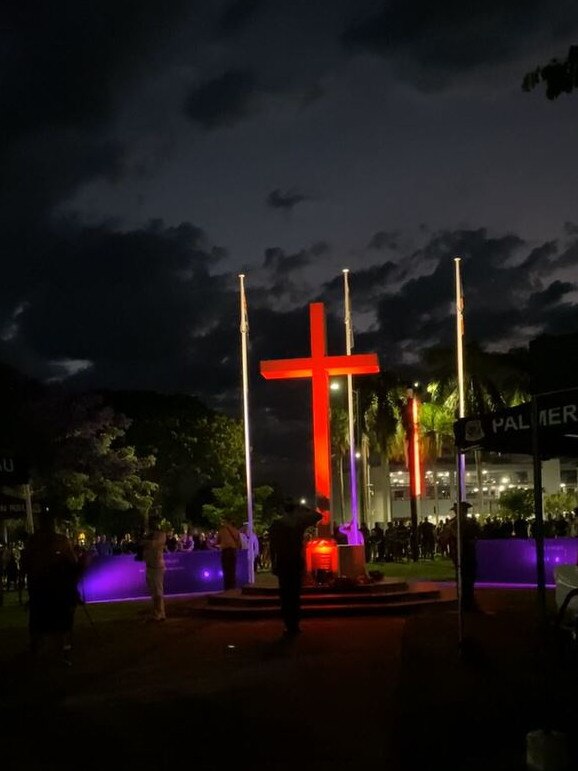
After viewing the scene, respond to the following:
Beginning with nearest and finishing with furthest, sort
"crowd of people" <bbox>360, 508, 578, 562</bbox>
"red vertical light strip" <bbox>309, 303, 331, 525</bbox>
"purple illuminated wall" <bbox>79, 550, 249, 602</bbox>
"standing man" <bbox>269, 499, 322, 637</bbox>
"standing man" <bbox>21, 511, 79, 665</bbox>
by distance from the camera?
"standing man" <bbox>21, 511, 79, 665</bbox>
"standing man" <bbox>269, 499, 322, 637</bbox>
"red vertical light strip" <bbox>309, 303, 331, 525</bbox>
"purple illuminated wall" <bbox>79, 550, 249, 602</bbox>
"crowd of people" <bbox>360, 508, 578, 562</bbox>

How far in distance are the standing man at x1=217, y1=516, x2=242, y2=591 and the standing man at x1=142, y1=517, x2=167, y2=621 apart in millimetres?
3785

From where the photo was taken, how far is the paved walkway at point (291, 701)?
7.06 metres

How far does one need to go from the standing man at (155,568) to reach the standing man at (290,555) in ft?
11.6

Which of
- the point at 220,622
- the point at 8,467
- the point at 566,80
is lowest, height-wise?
the point at 220,622

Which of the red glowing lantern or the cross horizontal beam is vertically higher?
the cross horizontal beam

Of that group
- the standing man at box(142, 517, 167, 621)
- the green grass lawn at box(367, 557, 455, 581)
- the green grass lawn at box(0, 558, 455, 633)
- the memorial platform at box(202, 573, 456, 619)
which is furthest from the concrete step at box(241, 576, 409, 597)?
the green grass lawn at box(367, 557, 455, 581)

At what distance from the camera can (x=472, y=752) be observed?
6.87 meters

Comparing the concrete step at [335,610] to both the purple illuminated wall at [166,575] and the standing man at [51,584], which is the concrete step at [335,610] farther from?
the standing man at [51,584]

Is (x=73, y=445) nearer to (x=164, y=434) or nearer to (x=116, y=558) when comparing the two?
(x=116, y=558)

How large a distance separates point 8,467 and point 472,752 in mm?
7546

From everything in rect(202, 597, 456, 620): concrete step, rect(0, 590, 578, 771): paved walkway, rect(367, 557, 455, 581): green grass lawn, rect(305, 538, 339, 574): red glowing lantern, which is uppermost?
rect(305, 538, 339, 574): red glowing lantern

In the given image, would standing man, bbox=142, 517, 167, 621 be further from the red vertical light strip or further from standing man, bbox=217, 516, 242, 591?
the red vertical light strip

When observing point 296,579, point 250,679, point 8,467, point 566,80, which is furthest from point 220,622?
point 566,80

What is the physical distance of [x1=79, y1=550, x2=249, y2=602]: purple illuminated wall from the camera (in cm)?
2303
